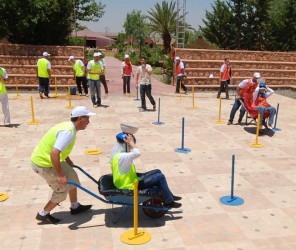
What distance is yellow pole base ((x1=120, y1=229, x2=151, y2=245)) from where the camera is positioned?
4879 mm

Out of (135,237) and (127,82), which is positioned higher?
(127,82)

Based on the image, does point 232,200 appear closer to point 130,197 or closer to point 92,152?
point 130,197

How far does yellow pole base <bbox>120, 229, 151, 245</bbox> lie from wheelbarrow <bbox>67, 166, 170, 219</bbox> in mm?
383

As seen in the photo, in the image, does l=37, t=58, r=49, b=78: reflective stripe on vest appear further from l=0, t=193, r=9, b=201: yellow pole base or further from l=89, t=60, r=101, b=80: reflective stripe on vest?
l=0, t=193, r=9, b=201: yellow pole base

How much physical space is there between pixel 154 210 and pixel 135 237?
2.08 feet

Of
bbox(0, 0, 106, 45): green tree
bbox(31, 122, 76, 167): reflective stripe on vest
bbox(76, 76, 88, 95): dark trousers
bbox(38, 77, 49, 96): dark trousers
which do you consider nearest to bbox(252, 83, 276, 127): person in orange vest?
bbox(31, 122, 76, 167): reflective stripe on vest

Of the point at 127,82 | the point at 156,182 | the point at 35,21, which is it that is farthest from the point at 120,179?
the point at 35,21

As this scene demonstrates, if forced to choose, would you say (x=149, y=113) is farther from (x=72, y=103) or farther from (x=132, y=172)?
(x=132, y=172)

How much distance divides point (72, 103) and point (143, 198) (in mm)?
10690

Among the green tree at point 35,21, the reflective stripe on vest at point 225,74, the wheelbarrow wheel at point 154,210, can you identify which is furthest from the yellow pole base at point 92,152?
the green tree at point 35,21

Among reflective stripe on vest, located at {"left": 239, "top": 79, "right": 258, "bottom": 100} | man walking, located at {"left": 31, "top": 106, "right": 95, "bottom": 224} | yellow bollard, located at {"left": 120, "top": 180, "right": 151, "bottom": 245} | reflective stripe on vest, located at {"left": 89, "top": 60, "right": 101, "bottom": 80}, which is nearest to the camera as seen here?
man walking, located at {"left": 31, "top": 106, "right": 95, "bottom": 224}

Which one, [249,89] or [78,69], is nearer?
[249,89]

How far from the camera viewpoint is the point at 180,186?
22.2ft

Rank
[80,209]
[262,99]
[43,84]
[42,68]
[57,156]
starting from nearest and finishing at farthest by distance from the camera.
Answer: [57,156], [80,209], [262,99], [42,68], [43,84]
